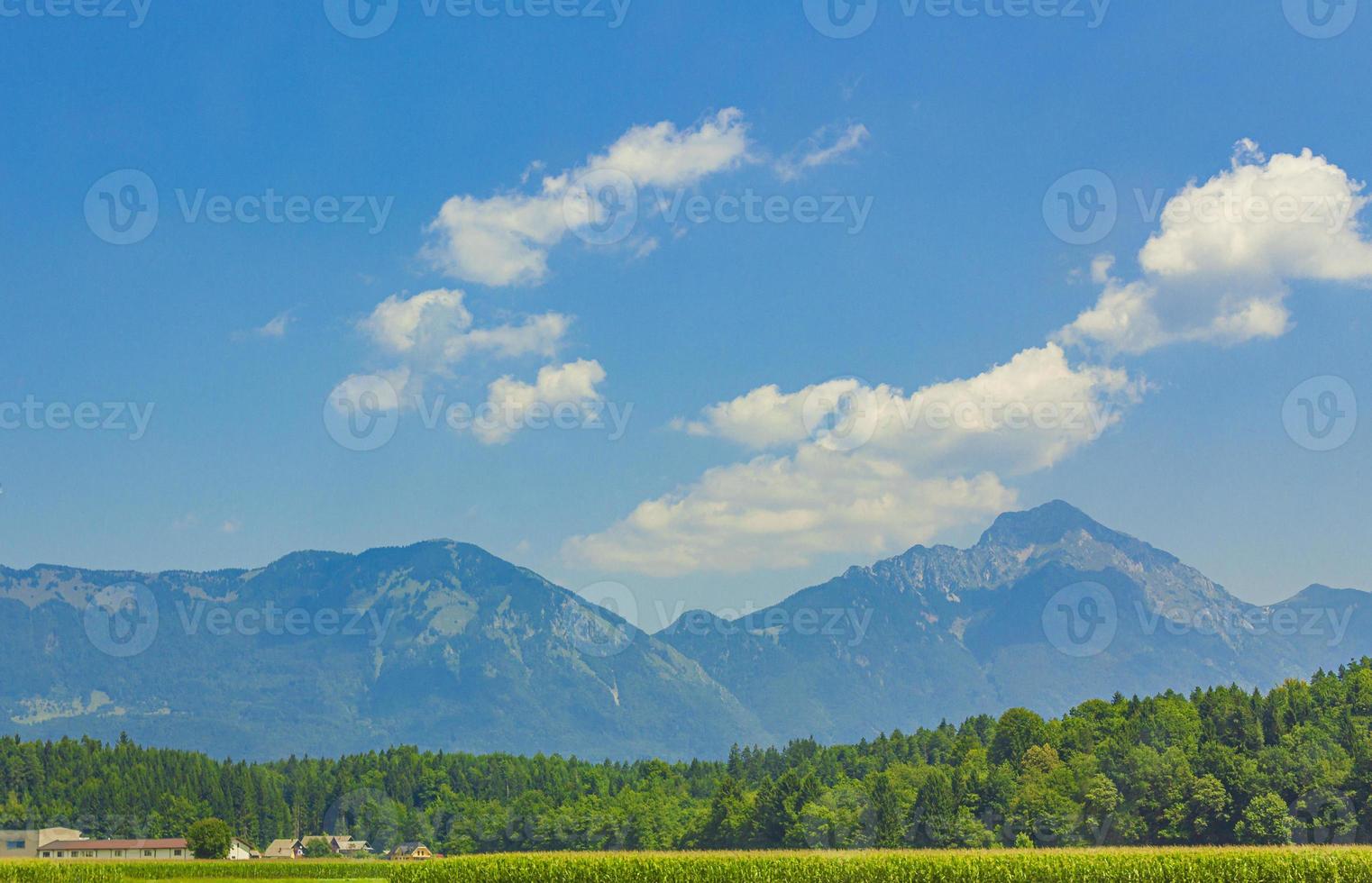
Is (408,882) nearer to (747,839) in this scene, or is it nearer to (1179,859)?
(1179,859)

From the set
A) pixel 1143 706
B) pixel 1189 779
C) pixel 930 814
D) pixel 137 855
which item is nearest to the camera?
pixel 1189 779

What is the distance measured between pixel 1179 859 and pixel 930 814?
74.5 metres

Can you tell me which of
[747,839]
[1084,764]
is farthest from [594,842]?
[1084,764]

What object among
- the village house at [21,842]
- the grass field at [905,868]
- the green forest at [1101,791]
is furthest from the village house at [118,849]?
the grass field at [905,868]

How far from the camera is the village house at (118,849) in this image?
180 meters

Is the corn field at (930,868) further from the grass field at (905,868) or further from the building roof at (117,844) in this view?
the building roof at (117,844)

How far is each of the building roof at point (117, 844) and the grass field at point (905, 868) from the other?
102 metres

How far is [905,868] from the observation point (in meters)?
75.5

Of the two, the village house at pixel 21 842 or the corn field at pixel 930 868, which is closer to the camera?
the corn field at pixel 930 868

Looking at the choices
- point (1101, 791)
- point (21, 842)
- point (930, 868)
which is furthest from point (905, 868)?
point (21, 842)

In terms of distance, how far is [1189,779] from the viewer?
123 m

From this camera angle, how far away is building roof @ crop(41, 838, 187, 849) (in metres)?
182

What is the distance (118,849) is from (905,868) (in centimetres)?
14489

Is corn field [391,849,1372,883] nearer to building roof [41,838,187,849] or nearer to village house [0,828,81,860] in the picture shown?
building roof [41,838,187,849]
